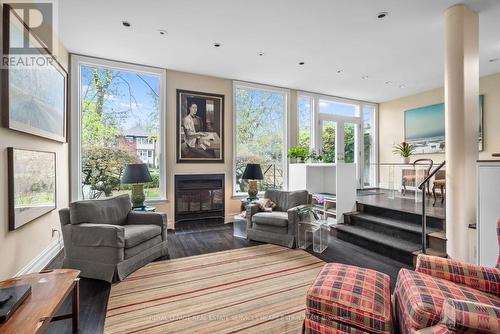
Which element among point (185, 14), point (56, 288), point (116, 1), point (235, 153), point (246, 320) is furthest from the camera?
point (235, 153)

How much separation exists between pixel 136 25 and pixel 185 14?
2.43ft

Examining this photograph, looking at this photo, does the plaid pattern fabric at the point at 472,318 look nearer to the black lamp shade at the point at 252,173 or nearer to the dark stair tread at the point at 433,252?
the dark stair tread at the point at 433,252

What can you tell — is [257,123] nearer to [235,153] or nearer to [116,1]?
[235,153]

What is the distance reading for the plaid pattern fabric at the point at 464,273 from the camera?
62.6 inches

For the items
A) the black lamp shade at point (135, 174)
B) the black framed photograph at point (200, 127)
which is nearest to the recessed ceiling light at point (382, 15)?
the black framed photograph at point (200, 127)

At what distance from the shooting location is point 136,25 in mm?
3197

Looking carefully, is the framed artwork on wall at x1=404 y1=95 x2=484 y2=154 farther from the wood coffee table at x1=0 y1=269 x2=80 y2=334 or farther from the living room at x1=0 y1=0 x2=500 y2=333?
the wood coffee table at x1=0 y1=269 x2=80 y2=334

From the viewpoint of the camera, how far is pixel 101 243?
2662 millimetres

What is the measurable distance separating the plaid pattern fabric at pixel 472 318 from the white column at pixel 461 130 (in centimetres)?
225

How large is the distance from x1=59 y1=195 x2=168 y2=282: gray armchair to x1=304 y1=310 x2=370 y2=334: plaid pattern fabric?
6.94ft

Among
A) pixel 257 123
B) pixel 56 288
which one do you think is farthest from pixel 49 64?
pixel 257 123

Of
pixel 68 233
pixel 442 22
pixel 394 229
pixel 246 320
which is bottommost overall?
pixel 246 320

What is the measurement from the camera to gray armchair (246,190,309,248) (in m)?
3.65

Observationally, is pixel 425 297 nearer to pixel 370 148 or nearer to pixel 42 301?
pixel 42 301
